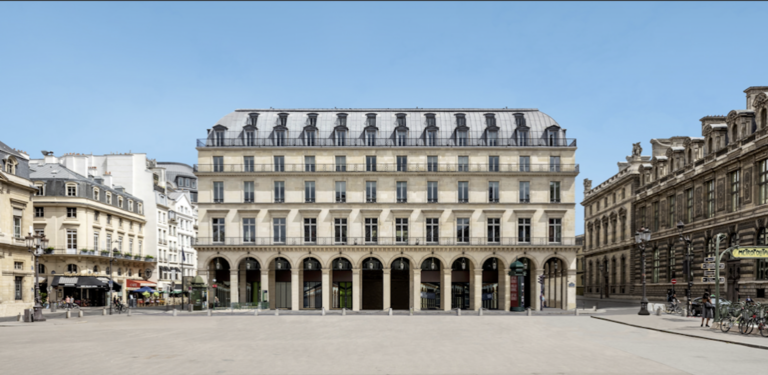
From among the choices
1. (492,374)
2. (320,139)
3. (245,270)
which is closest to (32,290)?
(245,270)

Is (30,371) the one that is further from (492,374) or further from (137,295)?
(137,295)

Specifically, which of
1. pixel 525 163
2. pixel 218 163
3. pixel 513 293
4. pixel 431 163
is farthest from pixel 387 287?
pixel 218 163

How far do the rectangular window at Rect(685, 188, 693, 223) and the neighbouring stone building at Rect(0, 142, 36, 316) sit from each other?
61.3 meters

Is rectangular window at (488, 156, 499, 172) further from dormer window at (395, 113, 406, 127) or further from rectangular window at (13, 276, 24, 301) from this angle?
rectangular window at (13, 276, 24, 301)

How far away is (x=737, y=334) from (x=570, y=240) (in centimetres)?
3568

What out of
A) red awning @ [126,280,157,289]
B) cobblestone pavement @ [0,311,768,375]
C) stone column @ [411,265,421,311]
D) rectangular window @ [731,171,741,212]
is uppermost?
rectangular window @ [731,171,741,212]

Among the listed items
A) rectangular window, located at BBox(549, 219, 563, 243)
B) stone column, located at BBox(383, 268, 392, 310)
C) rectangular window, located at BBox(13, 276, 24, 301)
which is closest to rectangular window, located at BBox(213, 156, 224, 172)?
stone column, located at BBox(383, 268, 392, 310)

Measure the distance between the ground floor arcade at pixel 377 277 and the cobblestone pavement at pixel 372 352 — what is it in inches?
1271

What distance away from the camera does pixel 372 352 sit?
76.1 feet

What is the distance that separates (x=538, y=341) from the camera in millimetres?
27578

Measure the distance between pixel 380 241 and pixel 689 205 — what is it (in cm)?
3115

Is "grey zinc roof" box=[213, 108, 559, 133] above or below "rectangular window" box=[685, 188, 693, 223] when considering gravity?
above

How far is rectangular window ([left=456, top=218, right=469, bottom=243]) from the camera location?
6650cm

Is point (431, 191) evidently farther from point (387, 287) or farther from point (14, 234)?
point (14, 234)
